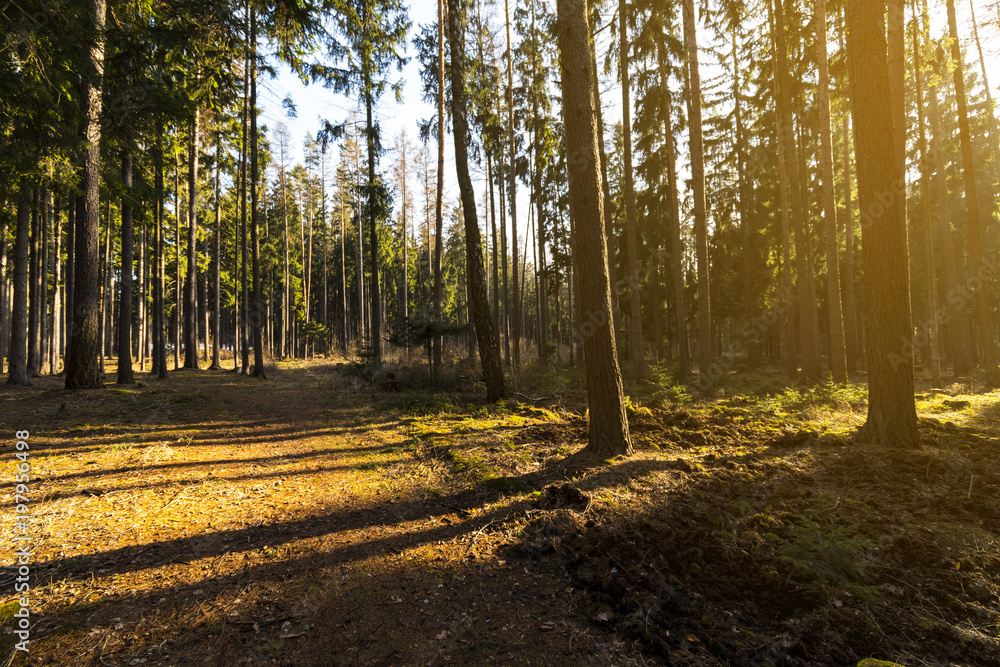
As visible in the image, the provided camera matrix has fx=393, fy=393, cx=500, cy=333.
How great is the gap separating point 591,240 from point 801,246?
11173 millimetres

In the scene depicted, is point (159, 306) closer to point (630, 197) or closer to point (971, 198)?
point (630, 197)

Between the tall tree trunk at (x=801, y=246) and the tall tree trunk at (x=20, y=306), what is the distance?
2238cm

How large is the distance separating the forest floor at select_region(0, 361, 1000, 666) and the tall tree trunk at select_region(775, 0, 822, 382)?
21.3 ft

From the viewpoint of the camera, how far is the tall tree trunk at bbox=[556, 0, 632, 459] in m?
5.19

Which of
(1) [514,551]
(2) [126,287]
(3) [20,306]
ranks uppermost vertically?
(2) [126,287]

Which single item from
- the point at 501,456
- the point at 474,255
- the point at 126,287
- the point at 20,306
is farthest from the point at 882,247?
the point at 20,306

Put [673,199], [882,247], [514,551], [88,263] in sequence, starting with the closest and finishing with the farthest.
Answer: [514,551] → [882,247] → [88,263] → [673,199]

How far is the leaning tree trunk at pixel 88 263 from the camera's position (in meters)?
8.63

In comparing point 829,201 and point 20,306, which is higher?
point 829,201

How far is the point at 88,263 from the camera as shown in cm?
895

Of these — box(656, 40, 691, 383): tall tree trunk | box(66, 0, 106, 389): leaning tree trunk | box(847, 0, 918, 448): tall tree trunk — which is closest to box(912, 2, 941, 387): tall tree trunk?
box(656, 40, 691, 383): tall tree trunk

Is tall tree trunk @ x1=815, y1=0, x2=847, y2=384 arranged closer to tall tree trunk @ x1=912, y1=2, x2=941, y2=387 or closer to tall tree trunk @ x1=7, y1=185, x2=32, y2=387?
tall tree trunk @ x1=912, y1=2, x2=941, y2=387

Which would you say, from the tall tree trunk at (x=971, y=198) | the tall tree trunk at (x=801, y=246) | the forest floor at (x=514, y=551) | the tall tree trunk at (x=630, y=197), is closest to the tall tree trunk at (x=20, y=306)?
Answer: the forest floor at (x=514, y=551)

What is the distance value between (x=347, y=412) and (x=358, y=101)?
13.1 meters
